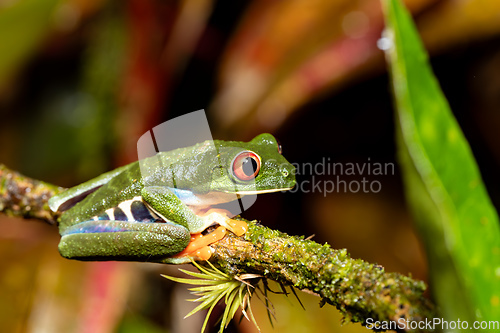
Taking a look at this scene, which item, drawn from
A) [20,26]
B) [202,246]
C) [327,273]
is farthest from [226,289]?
[20,26]

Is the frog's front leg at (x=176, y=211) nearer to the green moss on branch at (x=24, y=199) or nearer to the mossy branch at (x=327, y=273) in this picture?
the mossy branch at (x=327, y=273)

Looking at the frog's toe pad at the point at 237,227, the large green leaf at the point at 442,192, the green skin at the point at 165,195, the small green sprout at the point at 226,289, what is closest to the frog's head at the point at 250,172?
the green skin at the point at 165,195

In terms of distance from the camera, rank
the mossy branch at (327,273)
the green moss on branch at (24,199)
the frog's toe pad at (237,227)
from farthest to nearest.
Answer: the green moss on branch at (24,199) < the frog's toe pad at (237,227) < the mossy branch at (327,273)

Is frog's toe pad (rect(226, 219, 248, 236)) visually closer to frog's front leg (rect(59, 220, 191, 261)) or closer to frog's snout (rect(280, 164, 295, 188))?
frog's front leg (rect(59, 220, 191, 261))

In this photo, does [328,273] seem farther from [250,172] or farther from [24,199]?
[24,199]

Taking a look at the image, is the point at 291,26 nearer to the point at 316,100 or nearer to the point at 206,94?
the point at 316,100

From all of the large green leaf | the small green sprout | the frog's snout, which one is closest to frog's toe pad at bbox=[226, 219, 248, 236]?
the small green sprout
